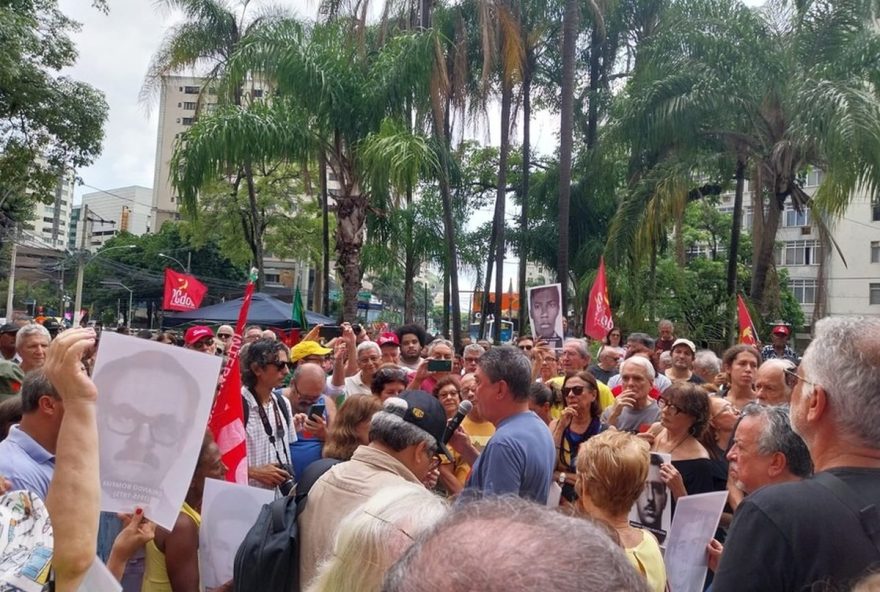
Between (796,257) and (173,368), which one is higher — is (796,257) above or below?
above

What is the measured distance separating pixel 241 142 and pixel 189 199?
5.09ft

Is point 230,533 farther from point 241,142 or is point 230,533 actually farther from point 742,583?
point 241,142

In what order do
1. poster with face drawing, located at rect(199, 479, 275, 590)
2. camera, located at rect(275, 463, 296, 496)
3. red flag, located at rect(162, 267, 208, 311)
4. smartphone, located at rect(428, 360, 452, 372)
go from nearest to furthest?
poster with face drawing, located at rect(199, 479, 275, 590), camera, located at rect(275, 463, 296, 496), smartphone, located at rect(428, 360, 452, 372), red flag, located at rect(162, 267, 208, 311)

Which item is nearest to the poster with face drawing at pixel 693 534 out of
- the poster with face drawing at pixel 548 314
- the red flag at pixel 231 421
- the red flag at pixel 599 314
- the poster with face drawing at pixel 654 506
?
the poster with face drawing at pixel 654 506

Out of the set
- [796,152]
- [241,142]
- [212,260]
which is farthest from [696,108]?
[212,260]

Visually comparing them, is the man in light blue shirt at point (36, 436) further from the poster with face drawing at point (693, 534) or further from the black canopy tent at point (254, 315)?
the black canopy tent at point (254, 315)

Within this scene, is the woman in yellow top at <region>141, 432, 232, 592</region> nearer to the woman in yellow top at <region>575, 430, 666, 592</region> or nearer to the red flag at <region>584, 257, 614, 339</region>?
the woman in yellow top at <region>575, 430, 666, 592</region>

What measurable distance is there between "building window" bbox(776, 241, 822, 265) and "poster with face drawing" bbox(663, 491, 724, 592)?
47.4m

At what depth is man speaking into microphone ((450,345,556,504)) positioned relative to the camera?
3.74m

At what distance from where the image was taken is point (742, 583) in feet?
6.46

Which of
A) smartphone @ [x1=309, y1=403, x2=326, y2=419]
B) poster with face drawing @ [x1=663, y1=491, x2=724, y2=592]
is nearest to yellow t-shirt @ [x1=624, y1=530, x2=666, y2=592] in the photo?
poster with face drawing @ [x1=663, y1=491, x2=724, y2=592]

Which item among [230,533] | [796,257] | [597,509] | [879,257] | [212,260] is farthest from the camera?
[212,260]

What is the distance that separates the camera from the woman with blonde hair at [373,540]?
199cm

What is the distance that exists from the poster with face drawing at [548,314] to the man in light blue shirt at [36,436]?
24.2 ft
